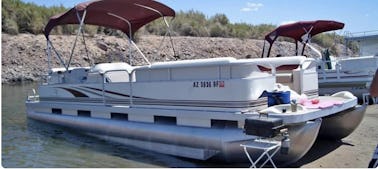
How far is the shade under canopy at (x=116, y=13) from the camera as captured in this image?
28.8ft

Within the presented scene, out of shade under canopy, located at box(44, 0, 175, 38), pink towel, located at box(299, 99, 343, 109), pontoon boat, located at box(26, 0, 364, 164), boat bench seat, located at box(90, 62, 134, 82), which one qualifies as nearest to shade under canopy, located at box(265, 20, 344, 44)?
shade under canopy, located at box(44, 0, 175, 38)

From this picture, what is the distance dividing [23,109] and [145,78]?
6.54 m

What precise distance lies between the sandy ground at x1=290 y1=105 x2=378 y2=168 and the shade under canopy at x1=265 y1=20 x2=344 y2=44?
18.2ft

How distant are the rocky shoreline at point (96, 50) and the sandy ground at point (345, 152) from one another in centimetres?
1248

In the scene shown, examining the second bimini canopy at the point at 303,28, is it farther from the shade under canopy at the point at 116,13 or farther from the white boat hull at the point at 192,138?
the white boat hull at the point at 192,138

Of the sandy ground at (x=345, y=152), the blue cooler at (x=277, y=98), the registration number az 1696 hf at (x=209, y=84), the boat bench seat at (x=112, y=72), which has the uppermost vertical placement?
the boat bench seat at (x=112, y=72)

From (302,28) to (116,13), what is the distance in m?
6.39

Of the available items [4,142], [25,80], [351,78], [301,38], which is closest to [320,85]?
[351,78]

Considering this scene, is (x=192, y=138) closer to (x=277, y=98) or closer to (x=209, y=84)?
(x=209, y=84)

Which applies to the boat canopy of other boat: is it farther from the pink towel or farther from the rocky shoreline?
the rocky shoreline

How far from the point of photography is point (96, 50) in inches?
974

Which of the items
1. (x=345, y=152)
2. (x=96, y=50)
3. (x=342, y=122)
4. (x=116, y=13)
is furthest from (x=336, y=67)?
(x=96, y=50)

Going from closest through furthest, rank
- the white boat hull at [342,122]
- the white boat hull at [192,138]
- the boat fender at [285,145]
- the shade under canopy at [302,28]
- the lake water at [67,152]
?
the boat fender at [285,145], the white boat hull at [192,138], the lake water at [67,152], the white boat hull at [342,122], the shade under canopy at [302,28]

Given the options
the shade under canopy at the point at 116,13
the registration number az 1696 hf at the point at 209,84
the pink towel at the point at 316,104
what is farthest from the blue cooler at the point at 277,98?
the shade under canopy at the point at 116,13
